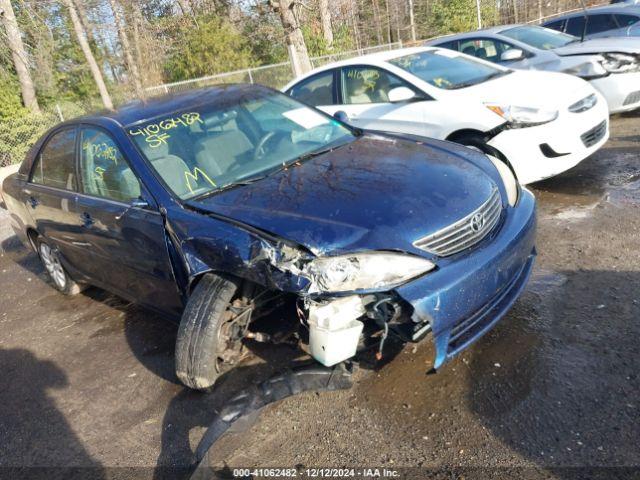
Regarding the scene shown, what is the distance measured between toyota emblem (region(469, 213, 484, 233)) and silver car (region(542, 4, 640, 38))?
7.28 m

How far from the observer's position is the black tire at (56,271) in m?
4.92

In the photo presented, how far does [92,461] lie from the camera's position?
9.21 feet

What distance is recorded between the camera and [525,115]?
4.77 m

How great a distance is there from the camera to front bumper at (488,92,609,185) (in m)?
4.69

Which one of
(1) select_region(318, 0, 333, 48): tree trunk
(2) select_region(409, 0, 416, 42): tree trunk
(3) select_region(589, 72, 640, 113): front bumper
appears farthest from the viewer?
(2) select_region(409, 0, 416, 42): tree trunk

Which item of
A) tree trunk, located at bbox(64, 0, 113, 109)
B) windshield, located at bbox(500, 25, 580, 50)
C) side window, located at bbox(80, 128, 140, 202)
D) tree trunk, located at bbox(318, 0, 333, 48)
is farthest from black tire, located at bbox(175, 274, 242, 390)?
tree trunk, located at bbox(318, 0, 333, 48)

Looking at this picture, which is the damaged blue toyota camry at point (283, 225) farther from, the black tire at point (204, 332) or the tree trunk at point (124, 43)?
the tree trunk at point (124, 43)

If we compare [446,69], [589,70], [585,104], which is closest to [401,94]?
[446,69]

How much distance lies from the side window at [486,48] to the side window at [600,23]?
249 centimetres

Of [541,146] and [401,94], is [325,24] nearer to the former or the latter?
[401,94]

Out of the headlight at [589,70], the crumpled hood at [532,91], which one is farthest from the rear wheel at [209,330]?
the headlight at [589,70]

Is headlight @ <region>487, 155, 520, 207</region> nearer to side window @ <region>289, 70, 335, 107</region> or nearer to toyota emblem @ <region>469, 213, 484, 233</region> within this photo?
toyota emblem @ <region>469, 213, 484, 233</region>

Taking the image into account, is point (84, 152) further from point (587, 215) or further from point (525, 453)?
point (587, 215)

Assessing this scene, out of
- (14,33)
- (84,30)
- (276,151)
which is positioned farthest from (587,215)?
(84,30)
